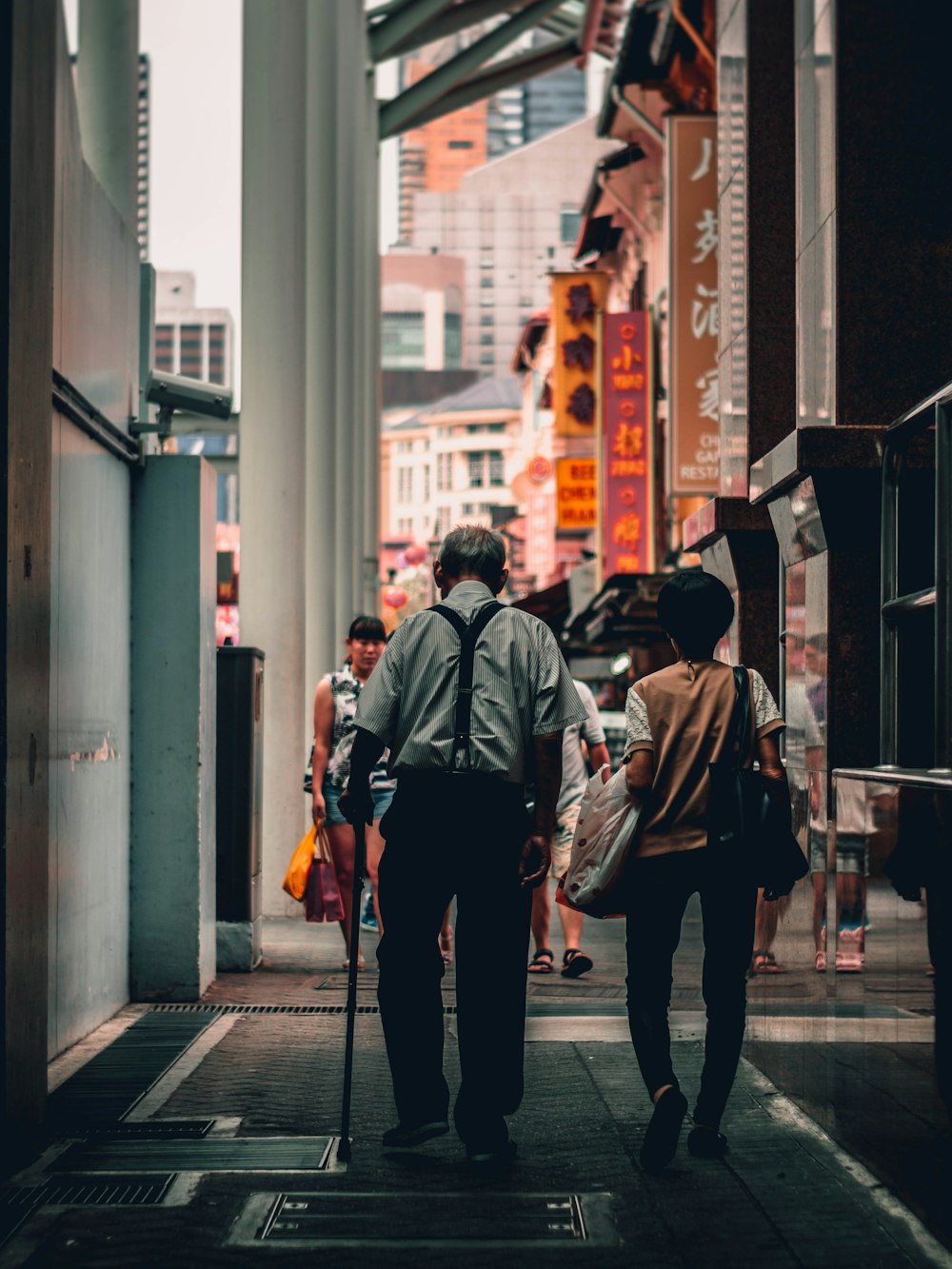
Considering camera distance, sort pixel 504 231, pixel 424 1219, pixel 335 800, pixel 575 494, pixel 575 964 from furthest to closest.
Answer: pixel 504 231, pixel 575 494, pixel 575 964, pixel 335 800, pixel 424 1219

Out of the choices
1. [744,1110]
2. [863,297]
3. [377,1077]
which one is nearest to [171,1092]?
[377,1077]

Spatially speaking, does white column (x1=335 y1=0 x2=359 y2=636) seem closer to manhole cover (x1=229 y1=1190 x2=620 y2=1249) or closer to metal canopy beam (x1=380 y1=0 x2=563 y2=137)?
metal canopy beam (x1=380 y1=0 x2=563 y2=137)

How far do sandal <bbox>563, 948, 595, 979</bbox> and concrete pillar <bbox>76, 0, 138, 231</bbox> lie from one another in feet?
16.2

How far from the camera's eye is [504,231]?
179 m

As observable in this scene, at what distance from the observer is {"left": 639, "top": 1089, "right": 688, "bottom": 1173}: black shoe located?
5.34 m

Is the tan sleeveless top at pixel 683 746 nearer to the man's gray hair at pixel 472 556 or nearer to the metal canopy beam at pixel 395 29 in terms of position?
the man's gray hair at pixel 472 556

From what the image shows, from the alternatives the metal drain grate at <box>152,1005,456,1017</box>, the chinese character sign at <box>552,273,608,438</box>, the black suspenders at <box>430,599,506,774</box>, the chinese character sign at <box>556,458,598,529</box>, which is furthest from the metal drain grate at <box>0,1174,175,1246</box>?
the chinese character sign at <box>556,458,598,529</box>

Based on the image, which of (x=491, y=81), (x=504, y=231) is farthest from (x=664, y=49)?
(x=504, y=231)

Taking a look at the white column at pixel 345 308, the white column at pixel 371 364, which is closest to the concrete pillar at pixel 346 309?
the white column at pixel 345 308

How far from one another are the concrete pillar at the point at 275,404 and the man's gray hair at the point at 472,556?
26.2ft

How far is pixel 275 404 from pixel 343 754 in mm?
5566

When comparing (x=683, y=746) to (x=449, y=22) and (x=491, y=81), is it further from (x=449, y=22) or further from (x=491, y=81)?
(x=491, y=81)

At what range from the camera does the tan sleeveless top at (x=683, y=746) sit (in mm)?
5711

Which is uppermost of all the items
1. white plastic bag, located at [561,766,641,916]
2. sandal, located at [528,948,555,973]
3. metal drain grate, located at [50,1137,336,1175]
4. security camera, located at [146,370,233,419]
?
security camera, located at [146,370,233,419]
